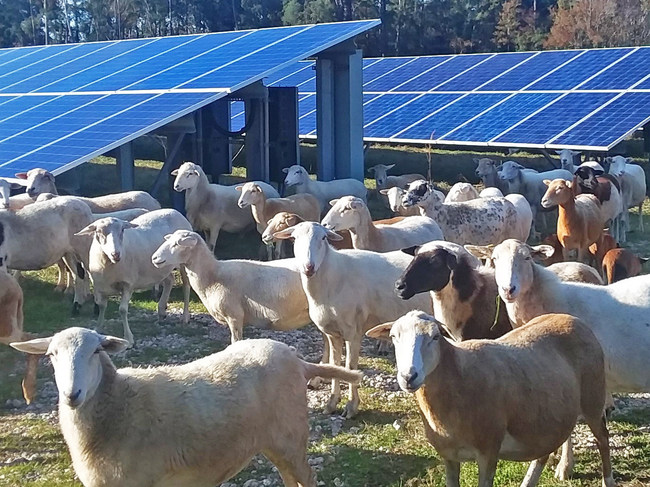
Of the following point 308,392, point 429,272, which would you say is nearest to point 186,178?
point 308,392

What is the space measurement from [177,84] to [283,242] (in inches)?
188

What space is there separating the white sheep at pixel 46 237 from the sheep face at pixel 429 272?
229 inches

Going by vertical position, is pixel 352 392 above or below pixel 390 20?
below

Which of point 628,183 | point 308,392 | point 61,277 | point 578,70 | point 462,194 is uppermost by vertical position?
point 578,70

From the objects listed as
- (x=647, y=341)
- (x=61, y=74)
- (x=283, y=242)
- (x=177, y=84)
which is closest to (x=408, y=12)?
(x=61, y=74)

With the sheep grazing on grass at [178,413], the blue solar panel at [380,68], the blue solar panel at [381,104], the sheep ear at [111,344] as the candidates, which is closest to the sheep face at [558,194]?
the sheep grazing on grass at [178,413]

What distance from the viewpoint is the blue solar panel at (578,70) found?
73.3ft

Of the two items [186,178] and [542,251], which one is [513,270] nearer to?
[542,251]

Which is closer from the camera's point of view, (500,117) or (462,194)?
(462,194)

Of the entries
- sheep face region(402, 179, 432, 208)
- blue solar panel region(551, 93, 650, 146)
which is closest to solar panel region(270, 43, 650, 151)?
blue solar panel region(551, 93, 650, 146)

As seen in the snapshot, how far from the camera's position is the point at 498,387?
5.23 metres

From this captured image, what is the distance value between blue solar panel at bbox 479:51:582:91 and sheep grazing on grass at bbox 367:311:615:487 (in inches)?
733

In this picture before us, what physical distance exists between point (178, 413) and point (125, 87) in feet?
45.7

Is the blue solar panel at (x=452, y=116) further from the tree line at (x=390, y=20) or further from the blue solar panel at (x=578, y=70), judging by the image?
the tree line at (x=390, y=20)
